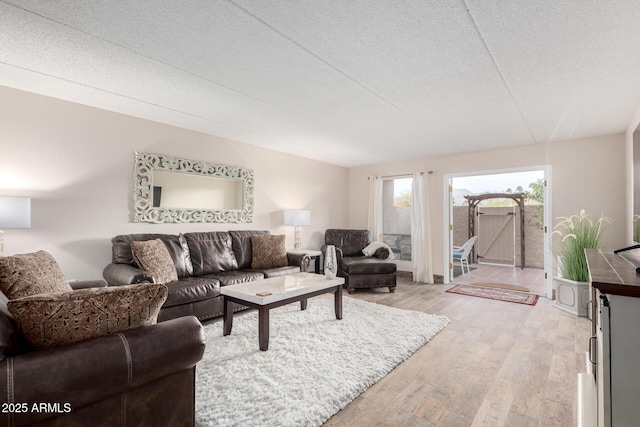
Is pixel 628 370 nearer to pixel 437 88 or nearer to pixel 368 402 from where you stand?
pixel 368 402

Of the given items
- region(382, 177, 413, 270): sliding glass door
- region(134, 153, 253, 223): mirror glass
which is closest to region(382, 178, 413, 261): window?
region(382, 177, 413, 270): sliding glass door

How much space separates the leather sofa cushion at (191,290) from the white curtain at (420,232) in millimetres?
3793

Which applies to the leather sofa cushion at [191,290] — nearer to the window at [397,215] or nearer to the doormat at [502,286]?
the window at [397,215]

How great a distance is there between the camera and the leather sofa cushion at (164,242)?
3.30 metres

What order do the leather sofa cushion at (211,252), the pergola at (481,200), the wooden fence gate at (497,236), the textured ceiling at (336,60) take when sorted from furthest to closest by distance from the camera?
the wooden fence gate at (497,236) → the pergola at (481,200) → the leather sofa cushion at (211,252) → the textured ceiling at (336,60)

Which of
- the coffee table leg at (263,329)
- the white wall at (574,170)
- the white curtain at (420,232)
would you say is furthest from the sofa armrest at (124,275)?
the white wall at (574,170)

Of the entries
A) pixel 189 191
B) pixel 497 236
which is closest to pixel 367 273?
pixel 189 191

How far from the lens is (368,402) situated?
76.4 inches

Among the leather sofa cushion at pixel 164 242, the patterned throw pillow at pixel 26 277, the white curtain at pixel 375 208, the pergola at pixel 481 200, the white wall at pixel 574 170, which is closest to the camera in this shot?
the patterned throw pillow at pixel 26 277

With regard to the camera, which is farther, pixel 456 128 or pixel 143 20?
pixel 456 128

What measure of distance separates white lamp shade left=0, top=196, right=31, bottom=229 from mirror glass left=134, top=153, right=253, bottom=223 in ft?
3.66

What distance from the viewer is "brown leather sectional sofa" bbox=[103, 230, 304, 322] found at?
9.80 ft

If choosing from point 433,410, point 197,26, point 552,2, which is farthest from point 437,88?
point 433,410

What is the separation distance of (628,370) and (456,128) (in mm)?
3349
